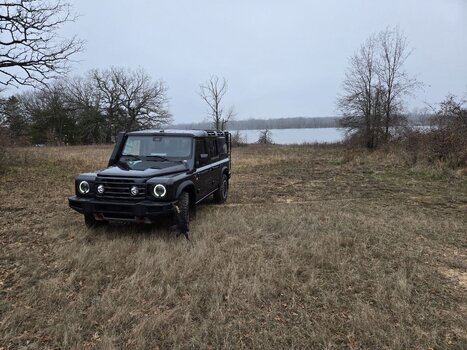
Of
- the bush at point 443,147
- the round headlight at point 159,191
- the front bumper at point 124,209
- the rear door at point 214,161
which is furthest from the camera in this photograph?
the bush at point 443,147

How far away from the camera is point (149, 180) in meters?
5.86

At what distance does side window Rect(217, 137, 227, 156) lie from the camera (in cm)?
922

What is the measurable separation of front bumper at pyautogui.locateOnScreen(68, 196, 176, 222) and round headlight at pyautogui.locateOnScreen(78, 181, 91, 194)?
16 cm

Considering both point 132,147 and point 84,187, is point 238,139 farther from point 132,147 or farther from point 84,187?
point 84,187

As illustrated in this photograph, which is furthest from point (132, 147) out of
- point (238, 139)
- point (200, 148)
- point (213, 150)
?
point (238, 139)

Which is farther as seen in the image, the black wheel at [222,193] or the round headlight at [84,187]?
the black wheel at [222,193]

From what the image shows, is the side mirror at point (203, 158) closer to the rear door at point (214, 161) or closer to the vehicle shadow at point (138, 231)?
the rear door at point (214, 161)

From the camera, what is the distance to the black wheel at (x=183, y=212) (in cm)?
595

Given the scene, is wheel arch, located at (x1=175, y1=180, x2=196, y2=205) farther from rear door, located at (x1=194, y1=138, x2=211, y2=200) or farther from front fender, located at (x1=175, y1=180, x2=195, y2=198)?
rear door, located at (x1=194, y1=138, x2=211, y2=200)

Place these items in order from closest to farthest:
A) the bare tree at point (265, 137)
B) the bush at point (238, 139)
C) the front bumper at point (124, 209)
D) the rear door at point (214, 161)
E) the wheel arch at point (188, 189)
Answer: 1. the front bumper at point (124, 209)
2. the wheel arch at point (188, 189)
3. the rear door at point (214, 161)
4. the bush at point (238, 139)
5. the bare tree at point (265, 137)

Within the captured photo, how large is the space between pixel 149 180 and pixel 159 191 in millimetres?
249

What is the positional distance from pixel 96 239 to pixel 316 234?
12.1 feet

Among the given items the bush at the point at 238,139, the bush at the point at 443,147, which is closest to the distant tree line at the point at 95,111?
the bush at the point at 238,139

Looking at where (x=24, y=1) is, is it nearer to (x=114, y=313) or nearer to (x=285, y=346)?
(x=114, y=313)
